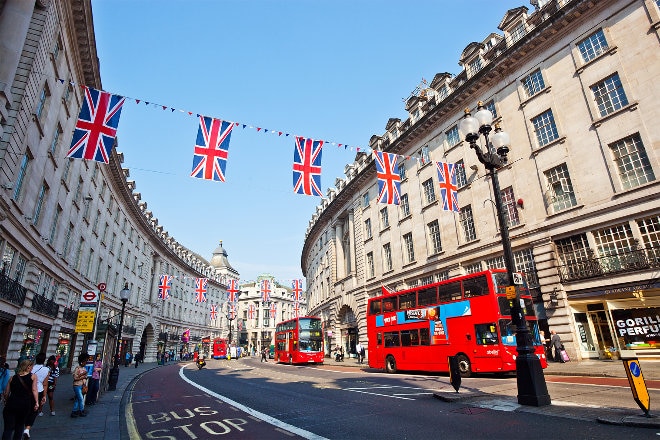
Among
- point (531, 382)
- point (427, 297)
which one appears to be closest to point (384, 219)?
point (427, 297)

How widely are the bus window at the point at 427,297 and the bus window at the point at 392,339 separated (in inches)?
108

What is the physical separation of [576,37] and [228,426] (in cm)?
2423

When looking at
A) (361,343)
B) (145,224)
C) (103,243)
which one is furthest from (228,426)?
(145,224)

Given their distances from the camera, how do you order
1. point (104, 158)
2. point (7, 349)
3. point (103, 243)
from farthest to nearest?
1. point (103, 243)
2. point (7, 349)
3. point (104, 158)

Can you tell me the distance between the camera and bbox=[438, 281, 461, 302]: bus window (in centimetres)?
1745

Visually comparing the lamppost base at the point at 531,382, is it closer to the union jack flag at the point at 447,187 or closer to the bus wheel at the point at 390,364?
the bus wheel at the point at 390,364

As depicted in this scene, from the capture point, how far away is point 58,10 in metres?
17.5

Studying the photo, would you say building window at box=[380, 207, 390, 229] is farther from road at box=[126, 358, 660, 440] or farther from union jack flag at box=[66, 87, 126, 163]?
union jack flag at box=[66, 87, 126, 163]

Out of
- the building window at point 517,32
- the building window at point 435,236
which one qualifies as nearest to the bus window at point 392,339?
the building window at point 435,236

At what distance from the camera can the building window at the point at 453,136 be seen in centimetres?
2723

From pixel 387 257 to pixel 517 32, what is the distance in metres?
19.3

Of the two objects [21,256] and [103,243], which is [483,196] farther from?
[103,243]

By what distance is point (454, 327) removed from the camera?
17328 millimetres

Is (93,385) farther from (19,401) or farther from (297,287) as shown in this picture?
(297,287)
